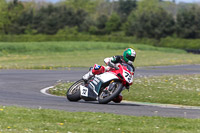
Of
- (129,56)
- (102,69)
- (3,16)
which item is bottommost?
(3,16)

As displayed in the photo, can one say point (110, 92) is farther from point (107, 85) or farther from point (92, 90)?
point (92, 90)

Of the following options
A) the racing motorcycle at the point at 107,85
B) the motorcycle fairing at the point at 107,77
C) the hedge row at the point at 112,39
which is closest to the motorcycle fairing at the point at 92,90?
the racing motorcycle at the point at 107,85

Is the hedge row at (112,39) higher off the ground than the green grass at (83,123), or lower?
lower

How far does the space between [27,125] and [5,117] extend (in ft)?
3.49

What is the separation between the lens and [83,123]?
29.0 ft

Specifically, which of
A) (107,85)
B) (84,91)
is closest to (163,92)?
(107,85)

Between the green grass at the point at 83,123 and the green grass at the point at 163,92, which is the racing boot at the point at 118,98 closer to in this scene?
the green grass at the point at 163,92

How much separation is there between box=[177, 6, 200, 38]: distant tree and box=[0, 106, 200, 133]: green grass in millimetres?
69932

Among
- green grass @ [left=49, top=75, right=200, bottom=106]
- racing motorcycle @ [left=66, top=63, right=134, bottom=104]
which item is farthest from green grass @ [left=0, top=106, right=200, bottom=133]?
green grass @ [left=49, top=75, right=200, bottom=106]

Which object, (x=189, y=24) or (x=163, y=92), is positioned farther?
(x=189, y=24)

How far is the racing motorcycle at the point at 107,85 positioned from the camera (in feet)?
40.7

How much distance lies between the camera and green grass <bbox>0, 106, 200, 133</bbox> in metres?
8.14

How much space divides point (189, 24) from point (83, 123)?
7341 cm

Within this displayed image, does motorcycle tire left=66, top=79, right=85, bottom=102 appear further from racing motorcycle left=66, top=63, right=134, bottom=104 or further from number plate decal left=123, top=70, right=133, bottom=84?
number plate decal left=123, top=70, right=133, bottom=84
